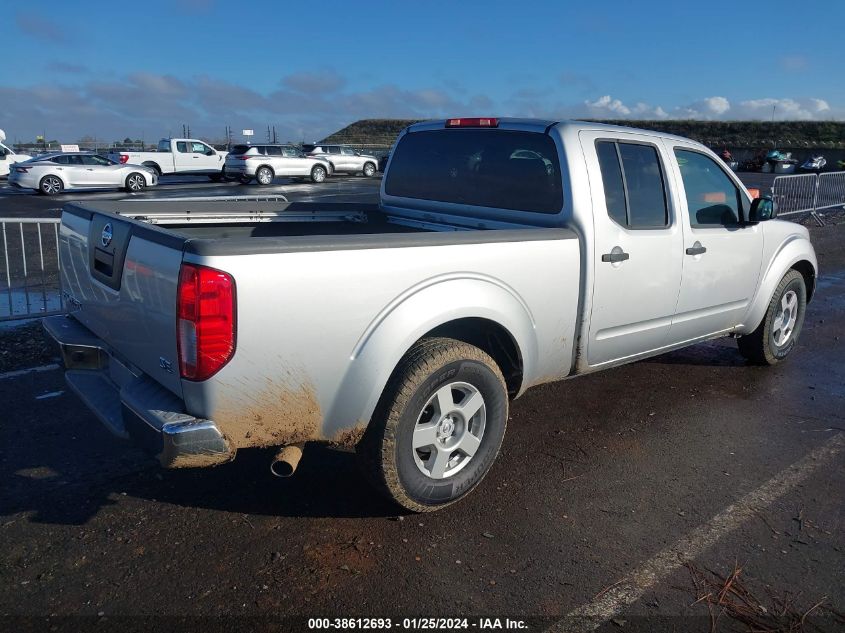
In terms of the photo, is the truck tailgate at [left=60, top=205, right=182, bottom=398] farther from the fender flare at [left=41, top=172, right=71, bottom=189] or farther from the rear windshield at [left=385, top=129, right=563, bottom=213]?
the fender flare at [left=41, top=172, right=71, bottom=189]

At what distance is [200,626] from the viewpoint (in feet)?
9.25

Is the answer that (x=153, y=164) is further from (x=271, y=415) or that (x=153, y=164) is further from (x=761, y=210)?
(x=271, y=415)

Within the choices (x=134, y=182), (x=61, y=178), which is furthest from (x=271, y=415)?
(x=134, y=182)

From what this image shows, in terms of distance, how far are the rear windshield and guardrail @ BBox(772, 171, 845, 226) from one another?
1414 centimetres

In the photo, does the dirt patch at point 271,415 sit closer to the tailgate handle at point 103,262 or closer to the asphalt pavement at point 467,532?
the asphalt pavement at point 467,532

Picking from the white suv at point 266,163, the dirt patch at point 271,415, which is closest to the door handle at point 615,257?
the dirt patch at point 271,415

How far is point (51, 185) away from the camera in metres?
23.5

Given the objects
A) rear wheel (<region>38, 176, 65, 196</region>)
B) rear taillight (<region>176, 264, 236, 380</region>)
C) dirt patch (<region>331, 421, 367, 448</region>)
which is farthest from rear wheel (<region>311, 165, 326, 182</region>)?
rear taillight (<region>176, 264, 236, 380</region>)

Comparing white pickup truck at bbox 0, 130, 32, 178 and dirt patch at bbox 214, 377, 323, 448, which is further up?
white pickup truck at bbox 0, 130, 32, 178

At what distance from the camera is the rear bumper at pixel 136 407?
294 cm

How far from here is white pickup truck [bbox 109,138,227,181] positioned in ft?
101

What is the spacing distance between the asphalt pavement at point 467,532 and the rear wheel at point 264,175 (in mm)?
26059

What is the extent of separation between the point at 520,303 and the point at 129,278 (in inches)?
76.7

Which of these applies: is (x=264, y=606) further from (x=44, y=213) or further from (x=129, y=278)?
(x=44, y=213)
